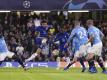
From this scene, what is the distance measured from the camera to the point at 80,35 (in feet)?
77.5

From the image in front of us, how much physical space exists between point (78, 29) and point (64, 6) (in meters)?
9.14

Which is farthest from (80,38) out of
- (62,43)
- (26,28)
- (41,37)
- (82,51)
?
(26,28)

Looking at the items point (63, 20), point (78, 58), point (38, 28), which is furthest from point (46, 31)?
point (78, 58)

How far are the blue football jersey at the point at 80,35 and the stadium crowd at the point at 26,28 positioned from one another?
724 cm

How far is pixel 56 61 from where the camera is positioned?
30531 millimetres

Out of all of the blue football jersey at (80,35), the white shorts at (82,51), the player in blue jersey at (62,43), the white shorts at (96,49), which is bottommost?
the player in blue jersey at (62,43)

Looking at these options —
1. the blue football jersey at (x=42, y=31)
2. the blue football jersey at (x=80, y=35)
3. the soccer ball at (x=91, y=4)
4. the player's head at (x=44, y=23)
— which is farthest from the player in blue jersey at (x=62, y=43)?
the blue football jersey at (x=80, y=35)

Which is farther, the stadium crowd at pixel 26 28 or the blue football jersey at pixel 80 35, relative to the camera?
the stadium crowd at pixel 26 28

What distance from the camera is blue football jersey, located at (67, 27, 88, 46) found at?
2328 cm

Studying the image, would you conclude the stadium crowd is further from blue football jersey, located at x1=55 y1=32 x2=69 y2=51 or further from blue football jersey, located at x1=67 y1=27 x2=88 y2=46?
blue football jersey, located at x1=67 y1=27 x2=88 y2=46

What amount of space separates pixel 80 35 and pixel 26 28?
10.5m

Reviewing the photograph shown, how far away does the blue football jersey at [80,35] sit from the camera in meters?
23.3

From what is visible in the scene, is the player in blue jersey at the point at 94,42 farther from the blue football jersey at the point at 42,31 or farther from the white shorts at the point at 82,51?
the blue football jersey at the point at 42,31

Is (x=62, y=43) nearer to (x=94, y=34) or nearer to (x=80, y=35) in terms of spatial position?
(x=80, y=35)
